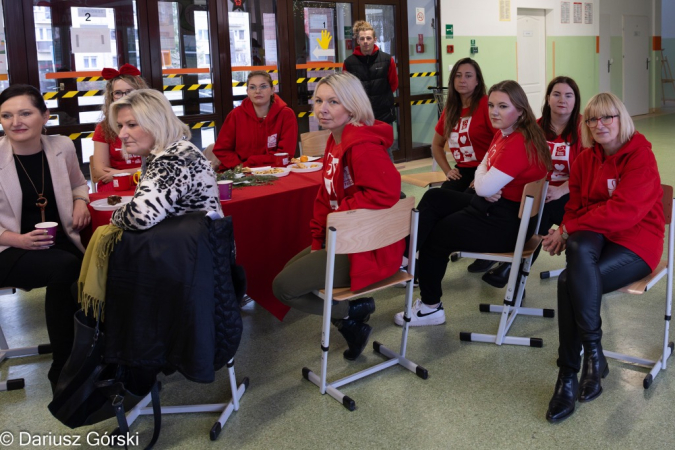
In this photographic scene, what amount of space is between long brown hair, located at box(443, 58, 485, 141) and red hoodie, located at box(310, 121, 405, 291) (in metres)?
1.36

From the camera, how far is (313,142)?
15.3 ft

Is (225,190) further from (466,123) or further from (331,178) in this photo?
(466,123)

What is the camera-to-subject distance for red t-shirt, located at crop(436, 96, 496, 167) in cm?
396

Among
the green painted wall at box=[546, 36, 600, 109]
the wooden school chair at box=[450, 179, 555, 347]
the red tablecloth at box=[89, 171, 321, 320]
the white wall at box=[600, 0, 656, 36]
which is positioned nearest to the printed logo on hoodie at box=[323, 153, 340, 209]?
the red tablecloth at box=[89, 171, 321, 320]

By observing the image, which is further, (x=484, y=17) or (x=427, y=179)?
(x=484, y=17)

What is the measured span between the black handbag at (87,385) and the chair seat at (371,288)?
2.77 ft

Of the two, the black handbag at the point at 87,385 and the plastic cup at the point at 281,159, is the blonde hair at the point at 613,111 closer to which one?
the plastic cup at the point at 281,159

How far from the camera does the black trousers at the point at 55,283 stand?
2643mm

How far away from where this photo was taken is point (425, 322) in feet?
11.1

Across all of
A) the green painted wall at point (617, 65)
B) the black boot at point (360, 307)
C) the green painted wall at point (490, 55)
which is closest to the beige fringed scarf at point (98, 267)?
the black boot at point (360, 307)

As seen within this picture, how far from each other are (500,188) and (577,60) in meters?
9.54

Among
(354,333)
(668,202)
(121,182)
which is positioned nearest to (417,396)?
(354,333)

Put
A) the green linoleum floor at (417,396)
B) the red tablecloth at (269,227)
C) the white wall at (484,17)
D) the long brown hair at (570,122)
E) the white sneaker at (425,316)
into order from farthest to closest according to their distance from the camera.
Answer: the white wall at (484,17) < the long brown hair at (570,122) < the white sneaker at (425,316) < the red tablecloth at (269,227) < the green linoleum floor at (417,396)

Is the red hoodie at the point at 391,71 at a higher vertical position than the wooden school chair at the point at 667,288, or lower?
higher
